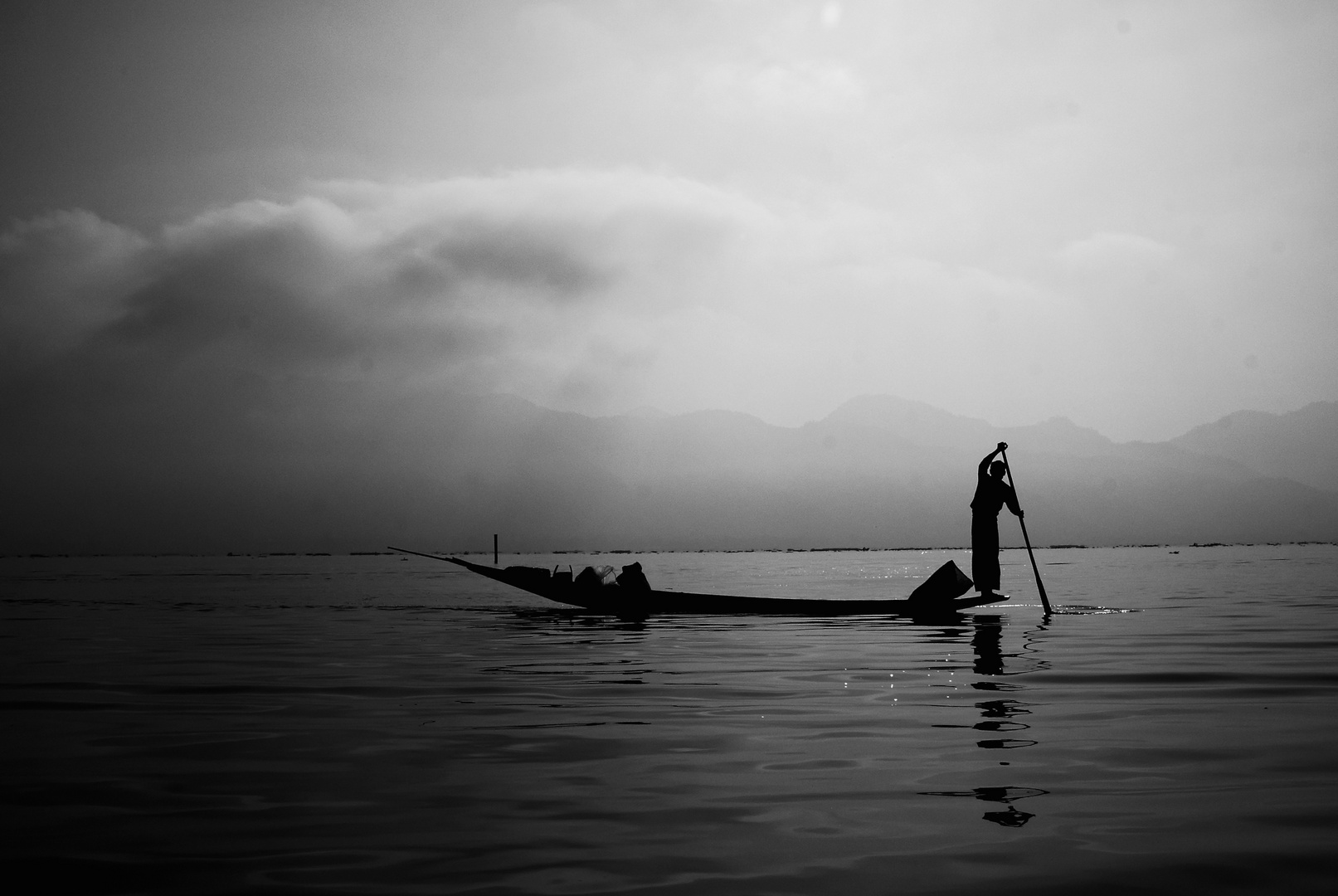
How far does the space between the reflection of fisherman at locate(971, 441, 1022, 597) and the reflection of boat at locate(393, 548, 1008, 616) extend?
0.48m

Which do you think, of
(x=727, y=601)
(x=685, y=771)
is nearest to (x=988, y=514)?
(x=727, y=601)

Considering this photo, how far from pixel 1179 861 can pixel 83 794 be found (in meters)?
7.03

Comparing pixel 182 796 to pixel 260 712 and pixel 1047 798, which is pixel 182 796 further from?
pixel 1047 798

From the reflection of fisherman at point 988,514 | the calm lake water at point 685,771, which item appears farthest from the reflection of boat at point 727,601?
the calm lake water at point 685,771

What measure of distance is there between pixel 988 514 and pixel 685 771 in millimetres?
18490

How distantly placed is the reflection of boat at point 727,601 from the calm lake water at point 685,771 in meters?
7.14

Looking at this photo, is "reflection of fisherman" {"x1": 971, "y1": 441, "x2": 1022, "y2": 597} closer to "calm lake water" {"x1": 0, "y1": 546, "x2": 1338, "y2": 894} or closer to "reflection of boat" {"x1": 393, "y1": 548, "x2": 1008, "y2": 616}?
"reflection of boat" {"x1": 393, "y1": 548, "x2": 1008, "y2": 616}

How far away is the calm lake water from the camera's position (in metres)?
5.40

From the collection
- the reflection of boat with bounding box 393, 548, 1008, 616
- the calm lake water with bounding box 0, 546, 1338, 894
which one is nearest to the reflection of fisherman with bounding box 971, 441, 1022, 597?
the reflection of boat with bounding box 393, 548, 1008, 616

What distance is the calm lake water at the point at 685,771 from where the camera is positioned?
17.7ft

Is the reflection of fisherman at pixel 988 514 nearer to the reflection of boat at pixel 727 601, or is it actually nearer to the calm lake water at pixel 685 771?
the reflection of boat at pixel 727 601

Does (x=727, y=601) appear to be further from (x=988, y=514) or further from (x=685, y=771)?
(x=685, y=771)

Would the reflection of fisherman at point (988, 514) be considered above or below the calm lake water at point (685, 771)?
above

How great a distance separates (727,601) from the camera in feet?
91.7
